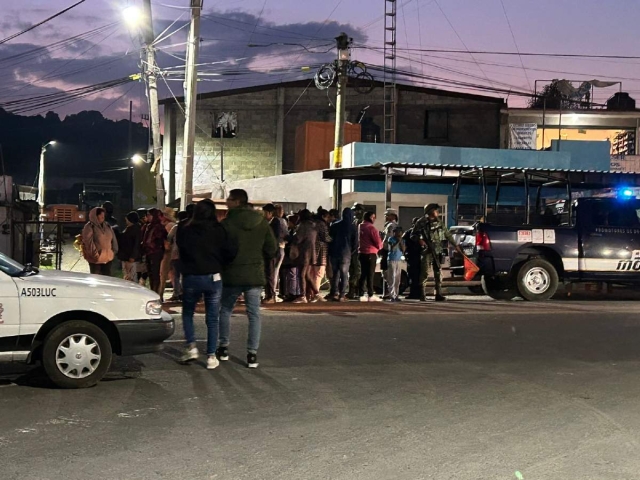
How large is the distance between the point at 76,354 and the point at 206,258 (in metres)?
1.55

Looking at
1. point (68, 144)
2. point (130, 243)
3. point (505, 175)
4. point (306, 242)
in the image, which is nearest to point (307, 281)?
point (306, 242)

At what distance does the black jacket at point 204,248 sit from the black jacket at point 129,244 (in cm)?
564

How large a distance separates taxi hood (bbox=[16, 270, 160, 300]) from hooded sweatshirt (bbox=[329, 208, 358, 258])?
22.1 feet

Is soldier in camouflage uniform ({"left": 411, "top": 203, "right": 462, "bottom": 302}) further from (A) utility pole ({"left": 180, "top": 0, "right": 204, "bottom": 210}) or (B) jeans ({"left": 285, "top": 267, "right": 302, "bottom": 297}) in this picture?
(A) utility pole ({"left": 180, "top": 0, "right": 204, "bottom": 210})

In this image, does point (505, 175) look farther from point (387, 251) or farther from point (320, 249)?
point (320, 249)

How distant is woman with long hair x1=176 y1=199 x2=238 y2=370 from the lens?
7.75 metres

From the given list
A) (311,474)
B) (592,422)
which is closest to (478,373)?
(592,422)

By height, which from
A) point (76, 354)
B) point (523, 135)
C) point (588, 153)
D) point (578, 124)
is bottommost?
point (76, 354)

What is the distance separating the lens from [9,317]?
6.75 meters

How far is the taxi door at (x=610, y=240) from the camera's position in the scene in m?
14.7

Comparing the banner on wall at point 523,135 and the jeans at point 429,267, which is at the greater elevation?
the banner on wall at point 523,135

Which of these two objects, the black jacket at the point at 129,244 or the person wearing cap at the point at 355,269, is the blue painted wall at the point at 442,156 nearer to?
the person wearing cap at the point at 355,269

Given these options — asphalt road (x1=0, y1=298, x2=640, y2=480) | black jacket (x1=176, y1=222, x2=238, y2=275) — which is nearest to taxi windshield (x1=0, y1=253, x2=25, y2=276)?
asphalt road (x1=0, y1=298, x2=640, y2=480)

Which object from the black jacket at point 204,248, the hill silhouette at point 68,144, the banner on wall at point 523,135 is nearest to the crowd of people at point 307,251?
the black jacket at point 204,248
